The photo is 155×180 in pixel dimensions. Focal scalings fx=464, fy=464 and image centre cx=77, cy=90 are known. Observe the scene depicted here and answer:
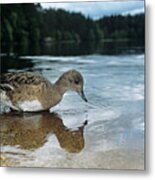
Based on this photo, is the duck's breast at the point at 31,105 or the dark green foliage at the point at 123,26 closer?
the dark green foliage at the point at 123,26

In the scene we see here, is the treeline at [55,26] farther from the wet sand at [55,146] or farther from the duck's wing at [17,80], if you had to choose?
the wet sand at [55,146]

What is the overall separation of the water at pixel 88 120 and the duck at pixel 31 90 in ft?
0.08

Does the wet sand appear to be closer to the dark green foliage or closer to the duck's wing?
the duck's wing

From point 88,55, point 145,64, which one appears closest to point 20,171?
point 88,55

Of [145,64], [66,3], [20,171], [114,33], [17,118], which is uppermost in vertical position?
[66,3]

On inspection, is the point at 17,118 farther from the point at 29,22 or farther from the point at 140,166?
the point at 140,166

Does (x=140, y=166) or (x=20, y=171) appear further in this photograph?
(x=20, y=171)

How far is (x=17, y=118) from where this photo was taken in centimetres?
202

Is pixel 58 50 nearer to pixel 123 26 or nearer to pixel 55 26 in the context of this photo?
pixel 55 26

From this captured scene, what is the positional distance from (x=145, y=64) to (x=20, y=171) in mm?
710

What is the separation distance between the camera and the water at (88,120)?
192cm

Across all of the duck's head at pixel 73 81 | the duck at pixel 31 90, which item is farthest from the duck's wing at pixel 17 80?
the duck's head at pixel 73 81

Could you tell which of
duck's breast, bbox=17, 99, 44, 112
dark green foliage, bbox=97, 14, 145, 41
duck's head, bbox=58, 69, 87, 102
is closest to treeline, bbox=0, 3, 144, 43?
dark green foliage, bbox=97, 14, 145, 41

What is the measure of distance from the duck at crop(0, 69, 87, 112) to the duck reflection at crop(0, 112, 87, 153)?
0.04 meters
